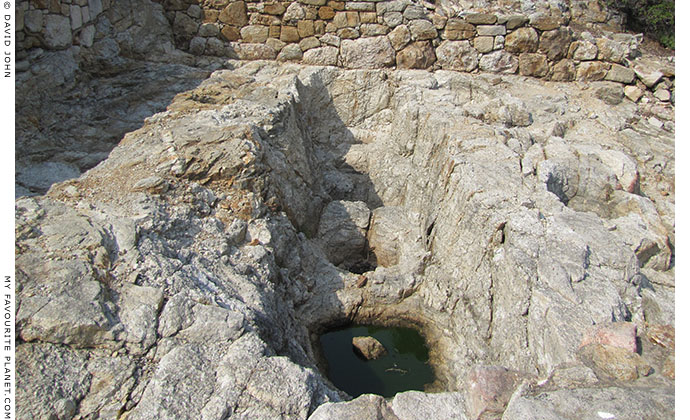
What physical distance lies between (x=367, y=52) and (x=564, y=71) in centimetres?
327

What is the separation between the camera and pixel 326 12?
7.39 metres

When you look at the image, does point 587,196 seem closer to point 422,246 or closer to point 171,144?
point 422,246

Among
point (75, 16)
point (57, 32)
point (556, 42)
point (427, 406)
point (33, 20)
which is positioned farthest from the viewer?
point (556, 42)

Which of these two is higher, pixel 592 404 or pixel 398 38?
pixel 398 38

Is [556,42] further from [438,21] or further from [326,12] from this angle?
[326,12]

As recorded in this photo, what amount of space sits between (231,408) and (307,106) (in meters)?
5.38

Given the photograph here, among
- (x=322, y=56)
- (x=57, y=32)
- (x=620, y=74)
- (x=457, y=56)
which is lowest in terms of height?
(x=620, y=74)

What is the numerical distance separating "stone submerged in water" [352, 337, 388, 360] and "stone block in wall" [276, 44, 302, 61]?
15.7 ft

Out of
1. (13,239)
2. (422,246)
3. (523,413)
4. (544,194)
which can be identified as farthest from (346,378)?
(13,239)

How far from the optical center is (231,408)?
2.76 m

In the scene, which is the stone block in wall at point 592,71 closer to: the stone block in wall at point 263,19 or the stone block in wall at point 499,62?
the stone block in wall at point 499,62

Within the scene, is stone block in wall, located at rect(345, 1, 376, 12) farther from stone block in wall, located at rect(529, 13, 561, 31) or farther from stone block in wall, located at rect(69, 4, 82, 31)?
stone block in wall, located at rect(69, 4, 82, 31)

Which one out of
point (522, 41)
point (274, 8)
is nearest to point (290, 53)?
point (274, 8)

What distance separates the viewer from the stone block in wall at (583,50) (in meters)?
7.38
